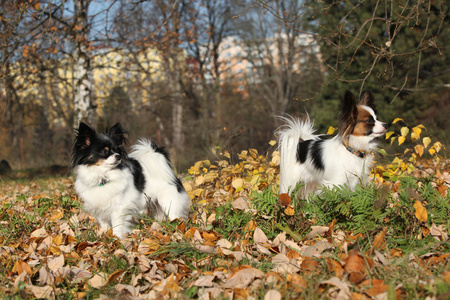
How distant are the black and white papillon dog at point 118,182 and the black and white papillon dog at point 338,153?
49.7 inches

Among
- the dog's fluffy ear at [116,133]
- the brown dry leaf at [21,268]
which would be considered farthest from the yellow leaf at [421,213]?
the dog's fluffy ear at [116,133]

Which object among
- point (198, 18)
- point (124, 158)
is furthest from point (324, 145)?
point (198, 18)

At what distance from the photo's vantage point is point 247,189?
4.29 meters

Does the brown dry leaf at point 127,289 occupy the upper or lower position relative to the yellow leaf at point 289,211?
lower

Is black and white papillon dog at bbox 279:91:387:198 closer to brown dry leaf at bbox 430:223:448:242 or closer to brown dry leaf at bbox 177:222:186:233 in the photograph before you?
brown dry leaf at bbox 430:223:448:242

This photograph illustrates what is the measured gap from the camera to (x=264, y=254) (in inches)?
97.0

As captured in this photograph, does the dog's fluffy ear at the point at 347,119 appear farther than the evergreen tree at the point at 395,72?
No

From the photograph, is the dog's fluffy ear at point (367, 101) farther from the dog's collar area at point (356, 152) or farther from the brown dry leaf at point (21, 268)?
the brown dry leaf at point (21, 268)

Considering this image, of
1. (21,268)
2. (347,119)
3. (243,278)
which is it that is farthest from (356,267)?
(347,119)

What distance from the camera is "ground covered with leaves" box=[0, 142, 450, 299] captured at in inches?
76.1

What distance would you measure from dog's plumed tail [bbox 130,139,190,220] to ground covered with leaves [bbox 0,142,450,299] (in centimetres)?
72

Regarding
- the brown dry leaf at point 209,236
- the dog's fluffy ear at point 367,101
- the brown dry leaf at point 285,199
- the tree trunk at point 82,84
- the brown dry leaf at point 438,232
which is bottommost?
the brown dry leaf at point 438,232

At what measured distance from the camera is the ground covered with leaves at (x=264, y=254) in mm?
1933

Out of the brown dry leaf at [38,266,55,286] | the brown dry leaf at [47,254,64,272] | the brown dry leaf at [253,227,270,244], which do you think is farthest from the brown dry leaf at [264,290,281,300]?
the brown dry leaf at [47,254,64,272]
